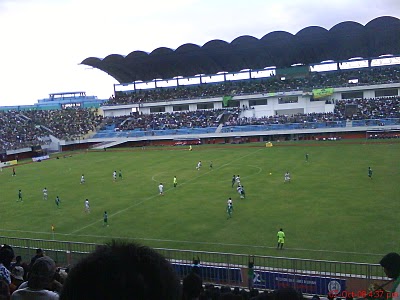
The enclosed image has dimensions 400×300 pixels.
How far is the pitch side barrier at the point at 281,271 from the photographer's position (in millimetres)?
13414

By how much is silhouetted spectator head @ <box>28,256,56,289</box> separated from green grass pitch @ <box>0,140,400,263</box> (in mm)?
15009

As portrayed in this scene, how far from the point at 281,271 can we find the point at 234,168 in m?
31.5

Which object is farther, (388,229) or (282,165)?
(282,165)

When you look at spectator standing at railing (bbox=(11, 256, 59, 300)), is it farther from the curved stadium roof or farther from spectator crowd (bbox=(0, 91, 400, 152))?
the curved stadium roof

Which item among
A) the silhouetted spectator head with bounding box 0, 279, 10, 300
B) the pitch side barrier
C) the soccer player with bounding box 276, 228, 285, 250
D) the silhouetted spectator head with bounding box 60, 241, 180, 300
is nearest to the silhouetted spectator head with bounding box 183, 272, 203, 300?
the silhouetted spectator head with bounding box 0, 279, 10, 300

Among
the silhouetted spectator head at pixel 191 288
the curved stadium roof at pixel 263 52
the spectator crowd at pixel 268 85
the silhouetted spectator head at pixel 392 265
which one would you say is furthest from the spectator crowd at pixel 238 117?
the silhouetted spectator head at pixel 191 288

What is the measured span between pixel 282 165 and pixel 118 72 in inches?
2549

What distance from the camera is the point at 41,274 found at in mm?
4387

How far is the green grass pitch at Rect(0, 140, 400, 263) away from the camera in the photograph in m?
21.7

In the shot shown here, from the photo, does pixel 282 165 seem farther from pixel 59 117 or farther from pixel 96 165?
pixel 59 117

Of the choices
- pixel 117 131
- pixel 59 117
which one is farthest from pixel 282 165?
pixel 59 117

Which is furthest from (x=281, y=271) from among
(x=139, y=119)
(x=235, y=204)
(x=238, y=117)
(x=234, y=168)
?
(x=139, y=119)

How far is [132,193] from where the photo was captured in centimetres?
3641

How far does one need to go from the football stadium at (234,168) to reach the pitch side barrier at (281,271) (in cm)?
5
